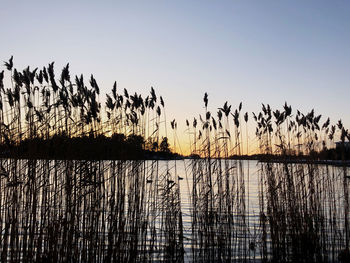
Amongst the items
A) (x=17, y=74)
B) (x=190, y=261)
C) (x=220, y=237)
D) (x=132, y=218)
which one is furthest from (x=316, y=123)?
(x=17, y=74)

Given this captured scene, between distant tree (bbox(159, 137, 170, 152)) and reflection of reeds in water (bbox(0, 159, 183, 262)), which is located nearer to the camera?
reflection of reeds in water (bbox(0, 159, 183, 262))

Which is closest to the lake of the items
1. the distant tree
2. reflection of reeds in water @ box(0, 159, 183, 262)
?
reflection of reeds in water @ box(0, 159, 183, 262)

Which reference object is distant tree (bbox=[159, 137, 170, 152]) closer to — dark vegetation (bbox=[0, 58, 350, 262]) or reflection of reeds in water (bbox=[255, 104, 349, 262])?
dark vegetation (bbox=[0, 58, 350, 262])

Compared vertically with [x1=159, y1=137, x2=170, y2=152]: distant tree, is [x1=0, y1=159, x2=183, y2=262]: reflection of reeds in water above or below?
below

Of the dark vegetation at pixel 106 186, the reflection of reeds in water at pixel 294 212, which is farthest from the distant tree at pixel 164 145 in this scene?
the reflection of reeds in water at pixel 294 212

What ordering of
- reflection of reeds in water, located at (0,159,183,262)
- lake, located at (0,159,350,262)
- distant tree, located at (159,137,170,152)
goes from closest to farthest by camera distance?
reflection of reeds in water, located at (0,159,183,262), lake, located at (0,159,350,262), distant tree, located at (159,137,170,152)

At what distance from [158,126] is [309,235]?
345 cm

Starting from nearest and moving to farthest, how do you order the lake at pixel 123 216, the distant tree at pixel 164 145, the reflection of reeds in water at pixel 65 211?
the reflection of reeds in water at pixel 65 211
the lake at pixel 123 216
the distant tree at pixel 164 145

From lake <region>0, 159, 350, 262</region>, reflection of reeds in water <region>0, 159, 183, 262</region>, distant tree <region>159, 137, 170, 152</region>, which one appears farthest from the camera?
distant tree <region>159, 137, 170, 152</region>

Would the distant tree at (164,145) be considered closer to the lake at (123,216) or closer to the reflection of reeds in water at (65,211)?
the lake at (123,216)

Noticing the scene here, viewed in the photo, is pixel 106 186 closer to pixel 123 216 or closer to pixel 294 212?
pixel 123 216

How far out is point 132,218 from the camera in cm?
512

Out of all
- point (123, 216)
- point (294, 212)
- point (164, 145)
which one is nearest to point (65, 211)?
point (123, 216)

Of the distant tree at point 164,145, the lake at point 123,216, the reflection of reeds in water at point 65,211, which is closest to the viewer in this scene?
the reflection of reeds in water at point 65,211
